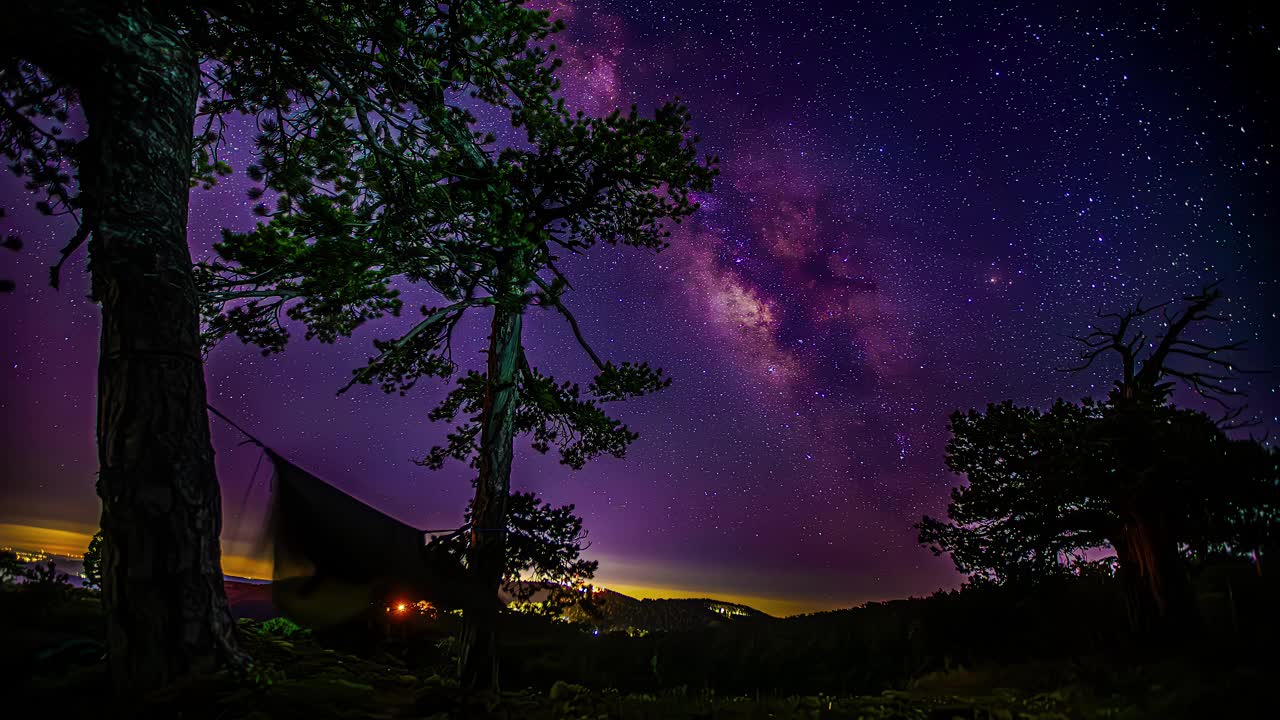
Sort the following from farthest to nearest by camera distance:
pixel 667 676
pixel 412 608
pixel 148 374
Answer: pixel 667 676, pixel 412 608, pixel 148 374

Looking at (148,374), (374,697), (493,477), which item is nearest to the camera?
(374,697)

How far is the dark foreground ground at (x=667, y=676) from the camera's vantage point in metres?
2.66

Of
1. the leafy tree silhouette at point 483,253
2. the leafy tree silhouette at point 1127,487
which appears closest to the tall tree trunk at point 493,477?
the leafy tree silhouette at point 483,253

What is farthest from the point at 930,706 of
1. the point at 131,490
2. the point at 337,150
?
the point at 337,150

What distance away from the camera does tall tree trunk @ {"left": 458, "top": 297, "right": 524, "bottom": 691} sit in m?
5.88

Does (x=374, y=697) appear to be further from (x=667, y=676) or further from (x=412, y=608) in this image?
(x=667, y=676)

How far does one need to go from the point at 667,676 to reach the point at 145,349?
469 inches

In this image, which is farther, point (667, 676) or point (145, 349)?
point (667, 676)

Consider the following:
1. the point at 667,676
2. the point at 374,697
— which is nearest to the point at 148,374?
the point at 374,697

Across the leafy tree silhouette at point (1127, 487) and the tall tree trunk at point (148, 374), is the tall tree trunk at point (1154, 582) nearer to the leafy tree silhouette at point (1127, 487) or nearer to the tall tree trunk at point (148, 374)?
the leafy tree silhouette at point (1127, 487)

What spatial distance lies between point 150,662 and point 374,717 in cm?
129

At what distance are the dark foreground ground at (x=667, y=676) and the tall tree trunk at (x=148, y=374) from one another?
0.36 meters

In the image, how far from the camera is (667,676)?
11.7 m

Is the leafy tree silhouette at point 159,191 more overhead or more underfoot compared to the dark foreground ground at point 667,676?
more overhead
